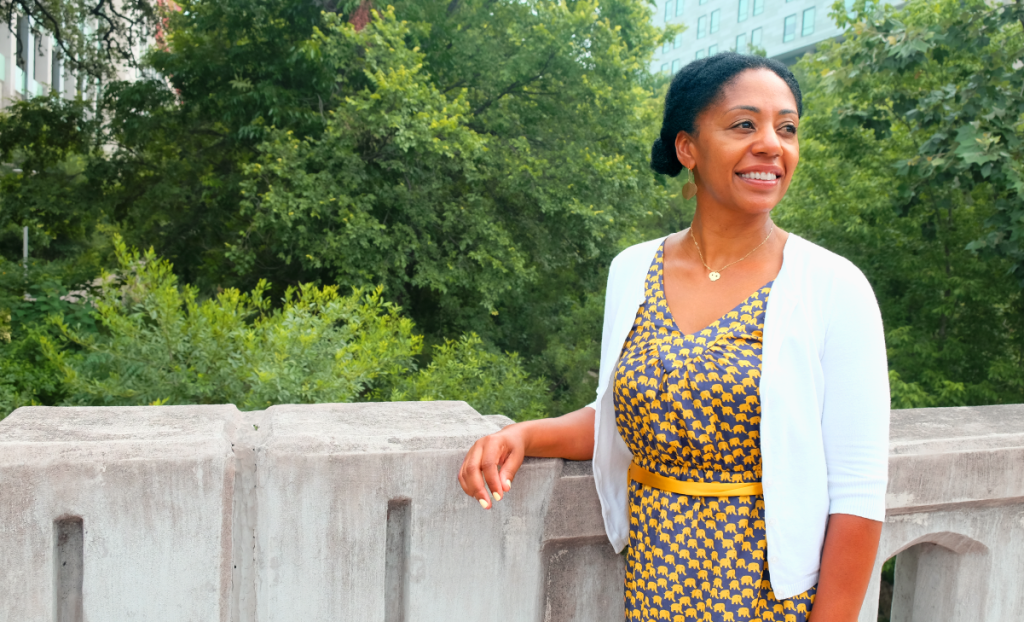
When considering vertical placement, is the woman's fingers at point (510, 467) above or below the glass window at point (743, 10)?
below

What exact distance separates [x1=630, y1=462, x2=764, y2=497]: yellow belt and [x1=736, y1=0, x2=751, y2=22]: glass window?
57.8 metres

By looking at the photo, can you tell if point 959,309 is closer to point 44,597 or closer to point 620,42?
point 620,42

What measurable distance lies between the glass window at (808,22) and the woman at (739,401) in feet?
172

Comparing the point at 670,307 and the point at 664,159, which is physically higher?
the point at 664,159

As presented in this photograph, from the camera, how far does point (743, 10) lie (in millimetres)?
54219

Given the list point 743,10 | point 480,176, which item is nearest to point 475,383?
point 480,176

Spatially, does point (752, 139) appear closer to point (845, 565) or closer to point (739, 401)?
point (739, 401)

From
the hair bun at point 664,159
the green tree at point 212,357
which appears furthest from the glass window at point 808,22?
the hair bun at point 664,159

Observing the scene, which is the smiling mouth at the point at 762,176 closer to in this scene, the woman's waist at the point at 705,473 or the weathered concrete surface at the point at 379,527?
the woman's waist at the point at 705,473

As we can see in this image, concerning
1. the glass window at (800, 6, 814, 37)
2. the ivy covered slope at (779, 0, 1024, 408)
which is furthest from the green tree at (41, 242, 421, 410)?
the glass window at (800, 6, 814, 37)

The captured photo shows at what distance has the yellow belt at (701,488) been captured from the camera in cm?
154

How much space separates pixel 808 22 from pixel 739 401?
53379mm

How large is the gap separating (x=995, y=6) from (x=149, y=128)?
11469 millimetres

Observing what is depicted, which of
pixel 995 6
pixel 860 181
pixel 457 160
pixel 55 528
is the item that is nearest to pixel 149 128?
pixel 457 160
